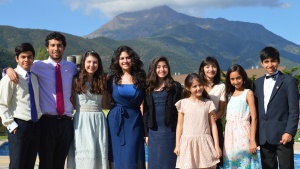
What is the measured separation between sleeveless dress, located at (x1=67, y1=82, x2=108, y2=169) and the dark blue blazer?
1588 mm

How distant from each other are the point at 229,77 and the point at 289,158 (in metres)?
1.01

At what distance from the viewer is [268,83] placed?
14.8 ft

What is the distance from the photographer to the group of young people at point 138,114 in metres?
4.29

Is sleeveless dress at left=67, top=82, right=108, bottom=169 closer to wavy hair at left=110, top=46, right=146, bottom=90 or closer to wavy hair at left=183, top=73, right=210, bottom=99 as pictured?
wavy hair at left=110, top=46, right=146, bottom=90

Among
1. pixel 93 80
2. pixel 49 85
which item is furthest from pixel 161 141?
pixel 49 85

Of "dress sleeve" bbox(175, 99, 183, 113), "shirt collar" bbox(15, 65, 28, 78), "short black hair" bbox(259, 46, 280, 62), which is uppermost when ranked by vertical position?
"short black hair" bbox(259, 46, 280, 62)

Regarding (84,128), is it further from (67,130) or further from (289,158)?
(289,158)

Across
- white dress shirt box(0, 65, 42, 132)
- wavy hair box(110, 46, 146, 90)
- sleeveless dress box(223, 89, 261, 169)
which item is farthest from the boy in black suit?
white dress shirt box(0, 65, 42, 132)

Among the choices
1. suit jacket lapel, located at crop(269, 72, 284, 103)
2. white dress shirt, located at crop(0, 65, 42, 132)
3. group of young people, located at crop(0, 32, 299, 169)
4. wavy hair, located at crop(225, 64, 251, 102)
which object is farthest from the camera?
wavy hair, located at crop(225, 64, 251, 102)

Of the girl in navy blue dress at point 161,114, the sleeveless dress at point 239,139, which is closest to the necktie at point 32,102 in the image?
the girl in navy blue dress at point 161,114

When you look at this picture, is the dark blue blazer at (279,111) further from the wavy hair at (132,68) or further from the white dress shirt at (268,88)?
the wavy hair at (132,68)

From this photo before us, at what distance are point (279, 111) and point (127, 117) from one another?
1.53m

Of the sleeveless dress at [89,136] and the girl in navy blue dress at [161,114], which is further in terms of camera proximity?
the girl in navy blue dress at [161,114]

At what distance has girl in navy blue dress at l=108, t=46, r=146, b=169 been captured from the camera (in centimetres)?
464
